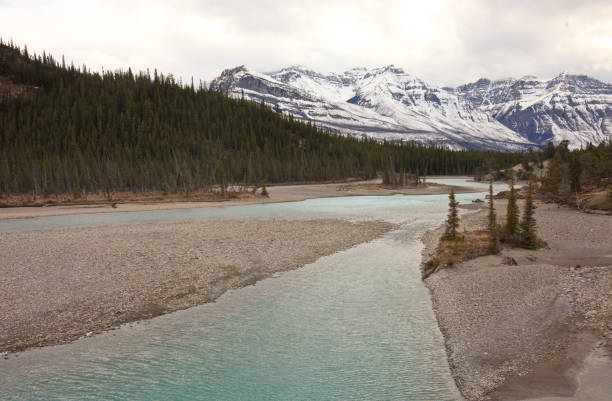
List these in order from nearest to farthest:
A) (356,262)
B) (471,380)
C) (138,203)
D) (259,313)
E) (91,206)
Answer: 1. (471,380)
2. (259,313)
3. (356,262)
4. (91,206)
5. (138,203)

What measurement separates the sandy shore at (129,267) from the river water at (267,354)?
169 cm

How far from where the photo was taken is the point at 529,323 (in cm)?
1641

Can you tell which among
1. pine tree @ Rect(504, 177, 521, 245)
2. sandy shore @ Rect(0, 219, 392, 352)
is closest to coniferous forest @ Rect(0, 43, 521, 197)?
sandy shore @ Rect(0, 219, 392, 352)

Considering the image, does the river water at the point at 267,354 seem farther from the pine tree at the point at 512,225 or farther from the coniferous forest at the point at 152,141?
the coniferous forest at the point at 152,141

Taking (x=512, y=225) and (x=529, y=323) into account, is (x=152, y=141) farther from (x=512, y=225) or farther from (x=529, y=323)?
(x=529, y=323)

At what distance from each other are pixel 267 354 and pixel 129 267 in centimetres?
1528

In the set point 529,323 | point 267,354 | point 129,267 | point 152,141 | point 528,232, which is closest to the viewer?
point 267,354

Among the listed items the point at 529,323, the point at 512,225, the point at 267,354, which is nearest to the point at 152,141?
the point at 512,225

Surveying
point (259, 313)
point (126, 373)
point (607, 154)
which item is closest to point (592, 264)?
point (259, 313)

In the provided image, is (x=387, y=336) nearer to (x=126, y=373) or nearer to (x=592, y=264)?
(x=126, y=373)

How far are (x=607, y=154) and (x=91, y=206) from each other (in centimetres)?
8746

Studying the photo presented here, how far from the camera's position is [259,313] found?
19.8m

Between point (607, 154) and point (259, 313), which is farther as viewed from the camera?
point (607, 154)

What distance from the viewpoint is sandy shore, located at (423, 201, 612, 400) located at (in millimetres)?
12438
